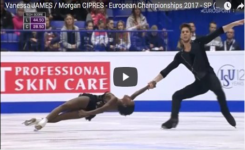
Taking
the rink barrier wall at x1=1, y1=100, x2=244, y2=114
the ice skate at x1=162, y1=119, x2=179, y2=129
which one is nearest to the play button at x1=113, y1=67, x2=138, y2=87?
the rink barrier wall at x1=1, y1=100, x2=244, y2=114

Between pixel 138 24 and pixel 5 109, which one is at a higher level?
pixel 138 24

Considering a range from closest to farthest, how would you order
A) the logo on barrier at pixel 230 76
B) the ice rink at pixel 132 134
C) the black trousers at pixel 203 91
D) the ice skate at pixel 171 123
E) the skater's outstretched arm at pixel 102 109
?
1. the skater's outstretched arm at pixel 102 109
2. the black trousers at pixel 203 91
3. the ice skate at pixel 171 123
4. the ice rink at pixel 132 134
5. the logo on barrier at pixel 230 76

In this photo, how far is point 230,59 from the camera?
4738 mm

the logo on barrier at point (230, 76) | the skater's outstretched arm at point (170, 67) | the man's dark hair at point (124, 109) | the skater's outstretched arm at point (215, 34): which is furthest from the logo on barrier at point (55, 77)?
the logo on barrier at point (230, 76)

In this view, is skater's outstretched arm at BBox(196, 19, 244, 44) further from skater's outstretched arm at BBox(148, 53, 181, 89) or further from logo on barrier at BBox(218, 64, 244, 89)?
logo on barrier at BBox(218, 64, 244, 89)

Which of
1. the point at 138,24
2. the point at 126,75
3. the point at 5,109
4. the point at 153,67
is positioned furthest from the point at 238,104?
the point at 5,109

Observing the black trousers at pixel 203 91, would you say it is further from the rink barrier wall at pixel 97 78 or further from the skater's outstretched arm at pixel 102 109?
the skater's outstretched arm at pixel 102 109

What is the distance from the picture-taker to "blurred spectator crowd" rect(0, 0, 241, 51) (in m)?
3.32

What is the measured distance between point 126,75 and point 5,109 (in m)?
2.86

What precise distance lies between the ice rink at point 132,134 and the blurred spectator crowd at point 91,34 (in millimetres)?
454

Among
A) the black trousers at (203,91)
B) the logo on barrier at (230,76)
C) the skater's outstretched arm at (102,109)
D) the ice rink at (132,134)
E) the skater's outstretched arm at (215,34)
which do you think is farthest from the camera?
the logo on barrier at (230,76)

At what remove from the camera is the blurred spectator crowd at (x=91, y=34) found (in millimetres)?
3324

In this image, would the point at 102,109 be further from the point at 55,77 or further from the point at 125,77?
the point at 55,77

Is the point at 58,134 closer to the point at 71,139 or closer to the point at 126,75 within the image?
the point at 71,139
